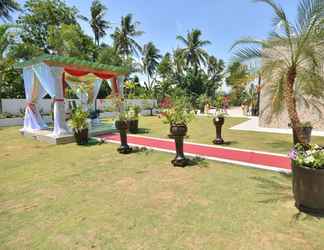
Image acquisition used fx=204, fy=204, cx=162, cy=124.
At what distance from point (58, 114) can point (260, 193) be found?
23.4ft

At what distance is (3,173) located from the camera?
15.2 ft

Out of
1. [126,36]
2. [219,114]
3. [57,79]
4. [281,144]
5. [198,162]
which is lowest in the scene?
[198,162]

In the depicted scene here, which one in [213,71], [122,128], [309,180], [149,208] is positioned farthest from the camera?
[213,71]

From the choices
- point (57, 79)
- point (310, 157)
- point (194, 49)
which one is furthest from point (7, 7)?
point (310, 157)

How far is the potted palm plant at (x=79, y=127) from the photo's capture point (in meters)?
7.22

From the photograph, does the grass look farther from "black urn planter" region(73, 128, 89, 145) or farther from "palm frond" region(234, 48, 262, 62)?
"palm frond" region(234, 48, 262, 62)

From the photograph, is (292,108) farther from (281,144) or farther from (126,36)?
(126,36)

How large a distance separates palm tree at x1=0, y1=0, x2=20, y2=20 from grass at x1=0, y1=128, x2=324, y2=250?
1814 centimetres

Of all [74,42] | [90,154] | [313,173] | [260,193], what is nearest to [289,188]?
[260,193]

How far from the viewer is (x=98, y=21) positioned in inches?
971

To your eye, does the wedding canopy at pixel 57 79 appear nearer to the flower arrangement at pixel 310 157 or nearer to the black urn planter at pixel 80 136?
the black urn planter at pixel 80 136

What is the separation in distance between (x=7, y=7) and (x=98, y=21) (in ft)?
32.0

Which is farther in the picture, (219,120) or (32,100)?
(32,100)

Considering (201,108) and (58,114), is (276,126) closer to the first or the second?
(58,114)
